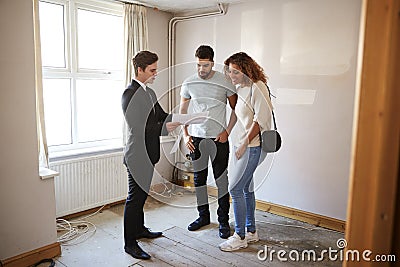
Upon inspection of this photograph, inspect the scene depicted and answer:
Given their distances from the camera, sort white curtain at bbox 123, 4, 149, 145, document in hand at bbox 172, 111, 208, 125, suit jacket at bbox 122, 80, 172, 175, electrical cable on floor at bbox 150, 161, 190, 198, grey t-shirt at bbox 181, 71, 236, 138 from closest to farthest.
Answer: suit jacket at bbox 122, 80, 172, 175
document in hand at bbox 172, 111, 208, 125
grey t-shirt at bbox 181, 71, 236, 138
white curtain at bbox 123, 4, 149, 145
electrical cable on floor at bbox 150, 161, 190, 198

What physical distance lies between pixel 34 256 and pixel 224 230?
141cm

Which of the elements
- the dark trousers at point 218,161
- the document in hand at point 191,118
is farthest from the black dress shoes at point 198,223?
the document in hand at point 191,118

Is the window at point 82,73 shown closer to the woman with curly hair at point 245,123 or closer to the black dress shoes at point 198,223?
the black dress shoes at point 198,223

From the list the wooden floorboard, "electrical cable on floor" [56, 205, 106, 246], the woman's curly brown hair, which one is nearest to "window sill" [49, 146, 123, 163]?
"electrical cable on floor" [56, 205, 106, 246]

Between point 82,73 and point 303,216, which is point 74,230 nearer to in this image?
point 82,73

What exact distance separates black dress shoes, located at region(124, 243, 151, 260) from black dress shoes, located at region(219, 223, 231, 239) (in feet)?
2.12

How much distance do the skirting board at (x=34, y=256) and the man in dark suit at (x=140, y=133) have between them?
1.62 ft

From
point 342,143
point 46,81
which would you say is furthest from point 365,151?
point 46,81

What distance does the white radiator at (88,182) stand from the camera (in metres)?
2.96

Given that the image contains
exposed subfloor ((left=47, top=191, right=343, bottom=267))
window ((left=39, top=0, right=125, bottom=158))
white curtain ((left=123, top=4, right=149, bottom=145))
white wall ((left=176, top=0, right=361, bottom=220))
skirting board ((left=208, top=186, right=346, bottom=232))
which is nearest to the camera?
exposed subfloor ((left=47, top=191, right=343, bottom=267))

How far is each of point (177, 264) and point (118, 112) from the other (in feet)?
6.23

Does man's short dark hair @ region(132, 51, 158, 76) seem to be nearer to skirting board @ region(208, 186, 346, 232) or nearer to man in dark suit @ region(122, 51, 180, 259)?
man in dark suit @ region(122, 51, 180, 259)

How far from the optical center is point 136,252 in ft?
7.84

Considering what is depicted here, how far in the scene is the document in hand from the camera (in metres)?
2.53
